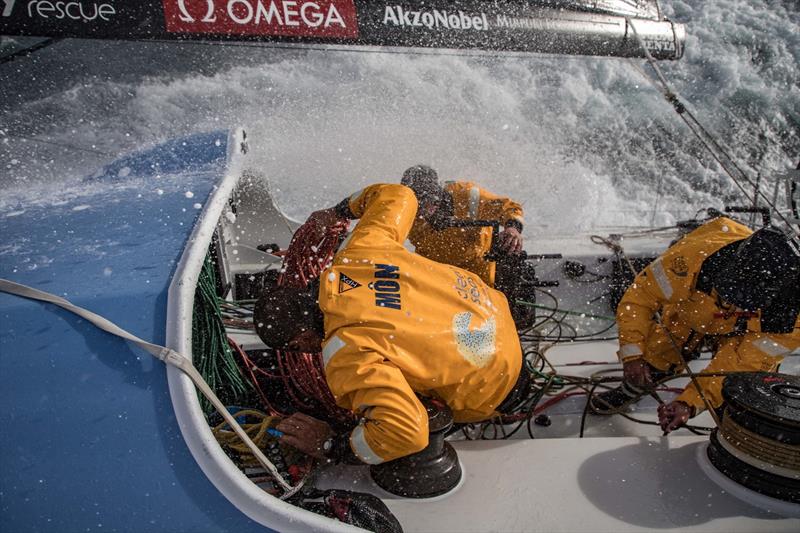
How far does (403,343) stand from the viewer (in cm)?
171

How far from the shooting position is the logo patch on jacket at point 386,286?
1.75m

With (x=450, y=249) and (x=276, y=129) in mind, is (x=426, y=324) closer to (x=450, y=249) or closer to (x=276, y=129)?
(x=450, y=249)

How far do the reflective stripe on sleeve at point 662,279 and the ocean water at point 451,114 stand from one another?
3927 millimetres

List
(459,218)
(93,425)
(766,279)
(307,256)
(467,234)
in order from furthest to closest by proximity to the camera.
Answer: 1. (459,218)
2. (467,234)
3. (307,256)
4. (766,279)
5. (93,425)

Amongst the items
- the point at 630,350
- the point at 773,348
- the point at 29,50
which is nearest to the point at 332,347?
the point at 630,350

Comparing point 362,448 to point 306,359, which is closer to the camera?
point 362,448

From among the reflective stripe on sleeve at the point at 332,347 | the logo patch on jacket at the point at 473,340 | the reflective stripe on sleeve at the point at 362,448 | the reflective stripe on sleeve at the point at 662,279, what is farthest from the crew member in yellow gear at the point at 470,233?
the reflective stripe on sleeve at the point at 362,448

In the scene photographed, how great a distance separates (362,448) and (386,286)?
1.67ft

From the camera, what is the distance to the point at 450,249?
347 centimetres

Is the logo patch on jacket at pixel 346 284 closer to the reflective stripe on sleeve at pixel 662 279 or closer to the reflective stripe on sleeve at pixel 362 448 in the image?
the reflective stripe on sleeve at pixel 362 448

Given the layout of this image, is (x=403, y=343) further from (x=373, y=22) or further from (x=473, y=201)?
(x=373, y=22)

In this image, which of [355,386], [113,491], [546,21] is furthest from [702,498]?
[546,21]

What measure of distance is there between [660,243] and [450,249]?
1.79 m

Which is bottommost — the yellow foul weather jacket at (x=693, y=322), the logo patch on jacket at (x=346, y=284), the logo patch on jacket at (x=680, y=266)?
the yellow foul weather jacket at (x=693, y=322)
